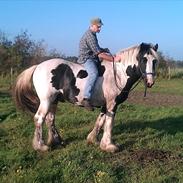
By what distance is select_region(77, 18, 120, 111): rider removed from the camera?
305 inches

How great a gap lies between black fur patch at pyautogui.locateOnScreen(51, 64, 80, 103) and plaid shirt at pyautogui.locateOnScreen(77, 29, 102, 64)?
14.8 inches

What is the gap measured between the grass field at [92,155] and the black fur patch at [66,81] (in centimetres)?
104

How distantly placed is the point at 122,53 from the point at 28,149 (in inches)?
104

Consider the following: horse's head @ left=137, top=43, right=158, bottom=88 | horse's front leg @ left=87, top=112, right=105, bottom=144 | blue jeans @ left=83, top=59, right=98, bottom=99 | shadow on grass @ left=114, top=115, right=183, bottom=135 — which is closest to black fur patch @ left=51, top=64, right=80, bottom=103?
blue jeans @ left=83, top=59, right=98, bottom=99

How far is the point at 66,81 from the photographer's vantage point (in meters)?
7.95

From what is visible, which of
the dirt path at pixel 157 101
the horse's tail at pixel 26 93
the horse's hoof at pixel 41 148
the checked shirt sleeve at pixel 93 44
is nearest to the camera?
the horse's hoof at pixel 41 148

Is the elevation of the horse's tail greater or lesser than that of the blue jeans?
lesser

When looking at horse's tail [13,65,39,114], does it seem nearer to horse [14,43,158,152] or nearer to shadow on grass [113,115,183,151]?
horse [14,43,158,152]

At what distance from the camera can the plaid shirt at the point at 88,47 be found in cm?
786

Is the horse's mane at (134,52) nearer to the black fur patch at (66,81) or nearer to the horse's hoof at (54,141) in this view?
the black fur patch at (66,81)

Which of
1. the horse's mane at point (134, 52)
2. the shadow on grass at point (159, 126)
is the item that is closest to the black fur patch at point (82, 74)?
the horse's mane at point (134, 52)

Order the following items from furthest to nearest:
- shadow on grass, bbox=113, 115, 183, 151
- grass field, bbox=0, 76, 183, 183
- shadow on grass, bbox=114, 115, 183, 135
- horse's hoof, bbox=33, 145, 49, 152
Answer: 1. shadow on grass, bbox=114, 115, 183, 135
2. shadow on grass, bbox=113, 115, 183, 151
3. horse's hoof, bbox=33, 145, 49, 152
4. grass field, bbox=0, 76, 183, 183

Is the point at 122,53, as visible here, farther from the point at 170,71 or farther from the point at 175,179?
the point at 170,71

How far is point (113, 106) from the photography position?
8.02 m
